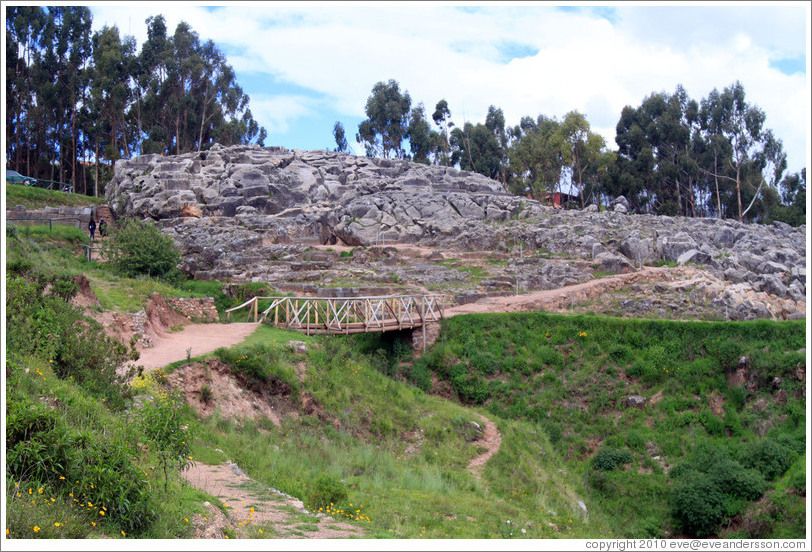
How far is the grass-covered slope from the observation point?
16266mm

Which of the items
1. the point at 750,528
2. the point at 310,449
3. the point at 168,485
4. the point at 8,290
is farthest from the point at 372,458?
the point at 750,528

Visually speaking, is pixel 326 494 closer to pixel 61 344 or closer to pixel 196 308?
pixel 61 344

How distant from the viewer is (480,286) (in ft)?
99.8

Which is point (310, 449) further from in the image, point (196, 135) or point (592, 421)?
point (196, 135)

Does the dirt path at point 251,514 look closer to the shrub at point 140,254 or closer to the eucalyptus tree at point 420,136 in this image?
the shrub at point 140,254

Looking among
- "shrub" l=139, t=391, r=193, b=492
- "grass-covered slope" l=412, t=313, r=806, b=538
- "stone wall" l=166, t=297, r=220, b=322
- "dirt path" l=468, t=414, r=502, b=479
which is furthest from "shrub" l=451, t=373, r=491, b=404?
"shrub" l=139, t=391, r=193, b=492

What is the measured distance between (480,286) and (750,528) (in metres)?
16.8

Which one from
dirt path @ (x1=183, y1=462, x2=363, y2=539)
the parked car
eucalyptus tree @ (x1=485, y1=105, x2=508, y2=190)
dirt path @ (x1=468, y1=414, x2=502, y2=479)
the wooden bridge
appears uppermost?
eucalyptus tree @ (x1=485, y1=105, x2=508, y2=190)

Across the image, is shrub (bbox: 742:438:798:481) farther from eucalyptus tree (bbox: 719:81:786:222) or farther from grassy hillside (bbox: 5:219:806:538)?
eucalyptus tree (bbox: 719:81:786:222)

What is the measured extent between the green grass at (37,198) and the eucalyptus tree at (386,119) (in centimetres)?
2843

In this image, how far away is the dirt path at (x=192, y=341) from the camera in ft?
49.0

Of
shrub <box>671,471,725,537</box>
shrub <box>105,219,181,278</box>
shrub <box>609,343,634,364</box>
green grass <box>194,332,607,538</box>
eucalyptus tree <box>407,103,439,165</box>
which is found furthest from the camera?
eucalyptus tree <box>407,103,439,165</box>

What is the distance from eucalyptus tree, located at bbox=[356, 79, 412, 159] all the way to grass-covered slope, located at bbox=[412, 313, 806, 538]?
4212 cm

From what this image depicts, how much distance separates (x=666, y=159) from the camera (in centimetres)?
5669
